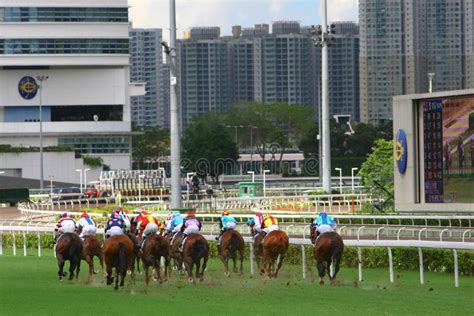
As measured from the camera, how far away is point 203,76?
180625 mm

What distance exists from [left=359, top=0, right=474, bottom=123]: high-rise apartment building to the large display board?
115253mm

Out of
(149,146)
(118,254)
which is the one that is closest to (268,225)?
(118,254)

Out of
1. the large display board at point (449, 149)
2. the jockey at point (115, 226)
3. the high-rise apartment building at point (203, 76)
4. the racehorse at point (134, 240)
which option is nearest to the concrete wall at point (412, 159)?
the large display board at point (449, 149)

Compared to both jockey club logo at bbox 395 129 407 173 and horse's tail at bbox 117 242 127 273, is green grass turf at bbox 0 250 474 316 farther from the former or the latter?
jockey club logo at bbox 395 129 407 173

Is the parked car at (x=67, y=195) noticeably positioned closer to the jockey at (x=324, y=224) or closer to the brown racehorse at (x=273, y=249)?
the brown racehorse at (x=273, y=249)

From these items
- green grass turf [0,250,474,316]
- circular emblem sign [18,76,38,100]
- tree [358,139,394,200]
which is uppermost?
circular emblem sign [18,76,38,100]

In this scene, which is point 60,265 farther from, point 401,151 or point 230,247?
point 401,151

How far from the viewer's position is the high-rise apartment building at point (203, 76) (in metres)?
178

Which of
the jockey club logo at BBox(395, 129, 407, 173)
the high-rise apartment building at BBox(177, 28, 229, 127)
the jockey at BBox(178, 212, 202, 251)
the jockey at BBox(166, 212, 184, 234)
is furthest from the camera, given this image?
the high-rise apartment building at BBox(177, 28, 229, 127)

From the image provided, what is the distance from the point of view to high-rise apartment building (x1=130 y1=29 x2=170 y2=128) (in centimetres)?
18800

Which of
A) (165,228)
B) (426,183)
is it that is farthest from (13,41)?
(165,228)

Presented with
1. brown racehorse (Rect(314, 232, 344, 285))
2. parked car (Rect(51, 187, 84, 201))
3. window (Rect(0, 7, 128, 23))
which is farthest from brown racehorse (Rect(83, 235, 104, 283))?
window (Rect(0, 7, 128, 23))

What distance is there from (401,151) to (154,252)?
1390 centimetres

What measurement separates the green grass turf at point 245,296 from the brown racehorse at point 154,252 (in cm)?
31
